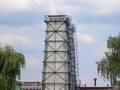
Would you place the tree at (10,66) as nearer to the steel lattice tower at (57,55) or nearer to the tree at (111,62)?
the tree at (111,62)

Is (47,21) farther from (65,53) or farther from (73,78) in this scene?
(73,78)

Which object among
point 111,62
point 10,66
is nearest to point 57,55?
point 111,62

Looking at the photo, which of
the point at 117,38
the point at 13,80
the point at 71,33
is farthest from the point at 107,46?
the point at 71,33

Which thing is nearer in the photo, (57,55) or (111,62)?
(111,62)

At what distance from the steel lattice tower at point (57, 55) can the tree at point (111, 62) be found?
34.3 m

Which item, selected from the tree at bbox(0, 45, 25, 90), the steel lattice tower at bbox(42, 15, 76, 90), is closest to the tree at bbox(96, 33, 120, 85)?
the tree at bbox(0, 45, 25, 90)

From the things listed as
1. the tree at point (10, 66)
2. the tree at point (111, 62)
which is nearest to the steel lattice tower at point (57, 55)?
the tree at point (111, 62)

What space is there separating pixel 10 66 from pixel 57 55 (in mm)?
40513

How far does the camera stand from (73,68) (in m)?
91.2

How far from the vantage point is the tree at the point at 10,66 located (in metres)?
44.2

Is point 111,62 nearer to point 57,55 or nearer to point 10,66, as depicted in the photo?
point 10,66

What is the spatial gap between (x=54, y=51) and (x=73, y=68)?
8.10 m

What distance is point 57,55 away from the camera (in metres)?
84.9

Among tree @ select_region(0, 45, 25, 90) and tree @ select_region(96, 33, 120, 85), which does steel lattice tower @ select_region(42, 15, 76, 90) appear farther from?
tree @ select_region(0, 45, 25, 90)
